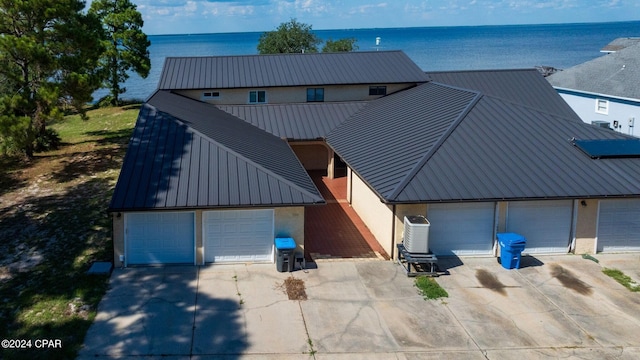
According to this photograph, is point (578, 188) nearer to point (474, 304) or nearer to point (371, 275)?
point (474, 304)

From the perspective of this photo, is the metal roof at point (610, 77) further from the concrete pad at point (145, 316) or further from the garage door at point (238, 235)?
the concrete pad at point (145, 316)

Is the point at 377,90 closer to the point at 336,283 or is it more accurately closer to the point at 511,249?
the point at 511,249

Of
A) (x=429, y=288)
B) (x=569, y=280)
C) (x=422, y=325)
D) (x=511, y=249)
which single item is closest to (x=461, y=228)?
(x=511, y=249)

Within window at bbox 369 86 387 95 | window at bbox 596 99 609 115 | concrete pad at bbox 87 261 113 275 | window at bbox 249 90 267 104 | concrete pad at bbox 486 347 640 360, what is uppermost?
window at bbox 369 86 387 95

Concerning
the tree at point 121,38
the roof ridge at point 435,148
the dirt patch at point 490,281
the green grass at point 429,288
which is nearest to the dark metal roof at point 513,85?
the roof ridge at point 435,148

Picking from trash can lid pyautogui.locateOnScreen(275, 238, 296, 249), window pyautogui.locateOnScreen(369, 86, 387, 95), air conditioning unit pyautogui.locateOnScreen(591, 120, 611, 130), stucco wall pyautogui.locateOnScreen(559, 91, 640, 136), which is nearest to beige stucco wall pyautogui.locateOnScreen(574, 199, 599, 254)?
trash can lid pyautogui.locateOnScreen(275, 238, 296, 249)

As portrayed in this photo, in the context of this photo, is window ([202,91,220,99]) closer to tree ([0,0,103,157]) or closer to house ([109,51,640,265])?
house ([109,51,640,265])
